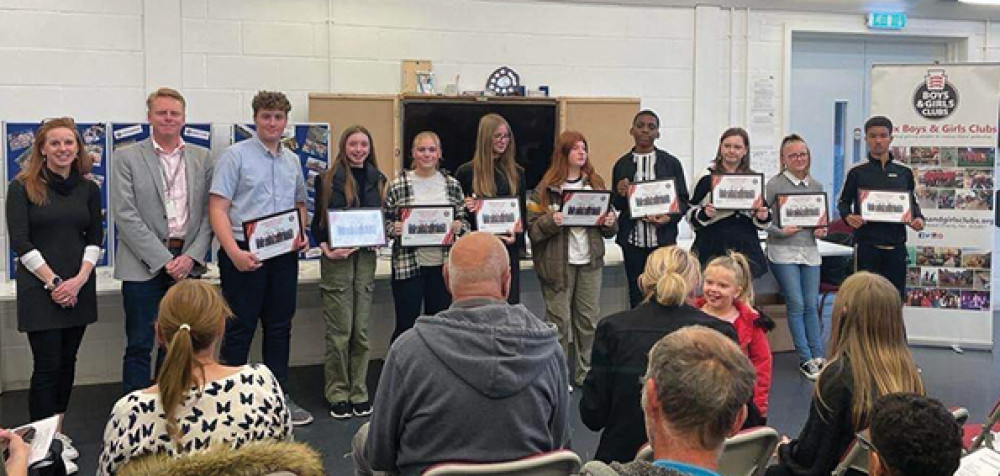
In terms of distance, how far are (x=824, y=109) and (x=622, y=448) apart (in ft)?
19.0

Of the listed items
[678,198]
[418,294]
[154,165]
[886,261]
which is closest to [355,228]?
[418,294]

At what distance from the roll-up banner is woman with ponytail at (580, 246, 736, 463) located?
14.2 ft

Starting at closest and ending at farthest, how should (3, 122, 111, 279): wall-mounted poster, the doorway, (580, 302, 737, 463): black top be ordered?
(580, 302, 737, 463): black top, (3, 122, 111, 279): wall-mounted poster, the doorway

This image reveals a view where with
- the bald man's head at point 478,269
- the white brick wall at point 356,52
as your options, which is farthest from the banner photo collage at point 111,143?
the bald man's head at point 478,269

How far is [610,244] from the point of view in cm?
654

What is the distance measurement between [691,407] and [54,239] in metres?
3.33

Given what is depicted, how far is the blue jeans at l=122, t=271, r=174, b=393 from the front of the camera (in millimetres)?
4250

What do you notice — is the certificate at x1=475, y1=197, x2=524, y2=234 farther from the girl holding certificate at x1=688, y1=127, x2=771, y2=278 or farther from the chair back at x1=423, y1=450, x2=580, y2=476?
the chair back at x1=423, y1=450, x2=580, y2=476

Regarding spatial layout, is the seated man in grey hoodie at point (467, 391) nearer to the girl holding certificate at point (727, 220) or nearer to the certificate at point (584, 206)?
the certificate at point (584, 206)

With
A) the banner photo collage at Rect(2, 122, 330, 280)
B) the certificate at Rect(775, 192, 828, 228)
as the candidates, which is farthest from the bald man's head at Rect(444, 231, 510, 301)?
the certificate at Rect(775, 192, 828, 228)

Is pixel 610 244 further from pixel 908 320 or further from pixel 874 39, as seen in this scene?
pixel 874 39

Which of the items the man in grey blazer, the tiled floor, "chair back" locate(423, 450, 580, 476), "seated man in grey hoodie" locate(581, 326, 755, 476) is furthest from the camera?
the tiled floor

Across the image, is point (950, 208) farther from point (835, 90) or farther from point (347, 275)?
point (347, 275)

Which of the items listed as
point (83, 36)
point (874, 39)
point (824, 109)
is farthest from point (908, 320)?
point (83, 36)
